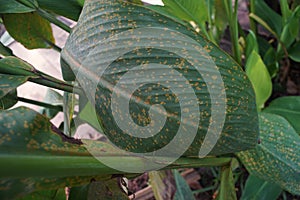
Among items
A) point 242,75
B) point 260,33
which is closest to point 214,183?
point 260,33

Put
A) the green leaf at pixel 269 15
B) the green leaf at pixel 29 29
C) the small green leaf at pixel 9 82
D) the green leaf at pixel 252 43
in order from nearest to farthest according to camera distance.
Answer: the small green leaf at pixel 9 82, the green leaf at pixel 29 29, the green leaf at pixel 252 43, the green leaf at pixel 269 15

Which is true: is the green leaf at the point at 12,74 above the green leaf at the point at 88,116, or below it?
above

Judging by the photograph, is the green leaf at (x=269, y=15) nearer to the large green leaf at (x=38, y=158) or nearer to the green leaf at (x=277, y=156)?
the green leaf at (x=277, y=156)

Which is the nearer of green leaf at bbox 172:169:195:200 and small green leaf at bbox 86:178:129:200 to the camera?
small green leaf at bbox 86:178:129:200

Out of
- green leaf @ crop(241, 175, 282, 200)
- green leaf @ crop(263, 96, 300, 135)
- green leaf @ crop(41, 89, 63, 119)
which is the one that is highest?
green leaf @ crop(263, 96, 300, 135)

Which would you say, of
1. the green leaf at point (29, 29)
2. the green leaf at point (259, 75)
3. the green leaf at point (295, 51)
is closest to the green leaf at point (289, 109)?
the green leaf at point (259, 75)

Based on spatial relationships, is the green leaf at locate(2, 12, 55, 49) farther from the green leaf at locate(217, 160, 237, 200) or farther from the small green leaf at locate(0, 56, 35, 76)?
the green leaf at locate(217, 160, 237, 200)

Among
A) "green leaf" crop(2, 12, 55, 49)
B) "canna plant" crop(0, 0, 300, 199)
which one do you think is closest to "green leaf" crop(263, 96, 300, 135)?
"canna plant" crop(0, 0, 300, 199)
